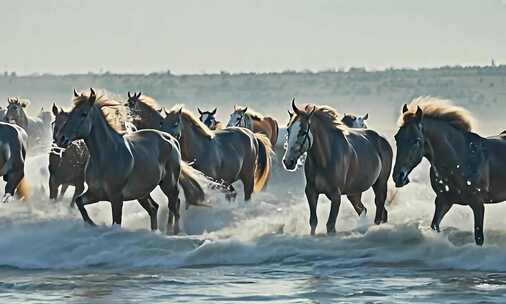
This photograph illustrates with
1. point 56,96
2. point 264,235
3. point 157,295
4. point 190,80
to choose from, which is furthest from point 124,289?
point 190,80

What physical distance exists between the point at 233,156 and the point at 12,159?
321 cm

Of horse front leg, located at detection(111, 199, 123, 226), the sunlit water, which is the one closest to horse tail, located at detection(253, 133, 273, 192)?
the sunlit water

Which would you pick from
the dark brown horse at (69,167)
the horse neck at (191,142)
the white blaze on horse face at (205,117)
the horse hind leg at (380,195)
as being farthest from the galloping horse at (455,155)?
the white blaze on horse face at (205,117)

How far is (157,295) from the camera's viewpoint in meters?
14.4

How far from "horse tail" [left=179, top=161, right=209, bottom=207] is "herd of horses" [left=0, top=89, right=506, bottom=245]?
0.01m

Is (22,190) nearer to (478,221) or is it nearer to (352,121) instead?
(478,221)

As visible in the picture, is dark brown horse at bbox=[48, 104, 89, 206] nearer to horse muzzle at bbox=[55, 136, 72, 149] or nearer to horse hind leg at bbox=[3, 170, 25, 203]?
horse hind leg at bbox=[3, 170, 25, 203]

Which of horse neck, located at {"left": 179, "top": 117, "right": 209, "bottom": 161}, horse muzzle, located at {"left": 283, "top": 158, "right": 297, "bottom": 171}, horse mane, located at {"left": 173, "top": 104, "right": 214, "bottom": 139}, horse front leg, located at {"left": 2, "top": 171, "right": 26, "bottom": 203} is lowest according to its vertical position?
horse front leg, located at {"left": 2, "top": 171, "right": 26, "bottom": 203}

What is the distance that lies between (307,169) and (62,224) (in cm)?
300

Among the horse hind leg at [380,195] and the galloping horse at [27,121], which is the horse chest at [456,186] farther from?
the galloping horse at [27,121]

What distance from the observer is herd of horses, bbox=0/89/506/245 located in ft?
54.8

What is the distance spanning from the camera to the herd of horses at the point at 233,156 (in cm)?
1670

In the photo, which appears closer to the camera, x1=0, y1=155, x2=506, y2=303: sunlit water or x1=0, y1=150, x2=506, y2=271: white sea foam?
x1=0, y1=155, x2=506, y2=303: sunlit water

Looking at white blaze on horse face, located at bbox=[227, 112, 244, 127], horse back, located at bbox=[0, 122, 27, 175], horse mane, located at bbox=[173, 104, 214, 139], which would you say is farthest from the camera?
white blaze on horse face, located at bbox=[227, 112, 244, 127]
